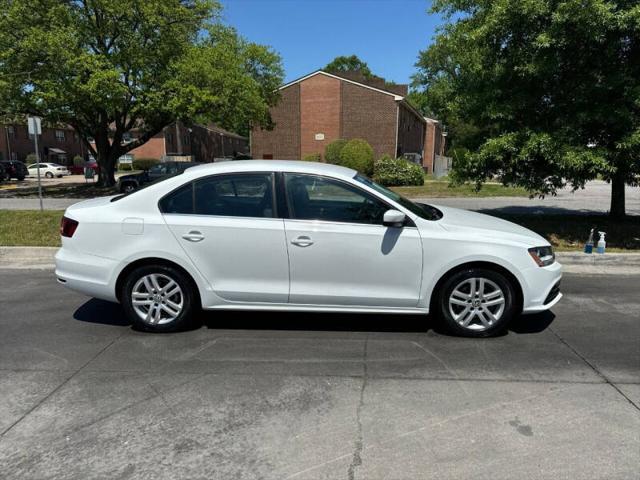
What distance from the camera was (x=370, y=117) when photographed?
36.1 m

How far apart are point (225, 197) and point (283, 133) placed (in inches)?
1348

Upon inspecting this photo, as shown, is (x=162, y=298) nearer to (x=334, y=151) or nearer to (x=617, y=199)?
(x=617, y=199)

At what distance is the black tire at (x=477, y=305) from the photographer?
4.57 m

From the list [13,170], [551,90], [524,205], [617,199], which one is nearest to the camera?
[551,90]

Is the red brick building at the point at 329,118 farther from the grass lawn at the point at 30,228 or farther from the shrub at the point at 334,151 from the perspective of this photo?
the grass lawn at the point at 30,228

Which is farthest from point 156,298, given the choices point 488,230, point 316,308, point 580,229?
point 580,229

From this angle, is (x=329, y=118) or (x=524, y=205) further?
(x=329, y=118)

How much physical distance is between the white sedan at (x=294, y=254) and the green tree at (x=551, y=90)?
4750 millimetres

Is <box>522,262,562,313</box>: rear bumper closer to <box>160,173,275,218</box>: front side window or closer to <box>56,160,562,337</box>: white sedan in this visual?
<box>56,160,562,337</box>: white sedan

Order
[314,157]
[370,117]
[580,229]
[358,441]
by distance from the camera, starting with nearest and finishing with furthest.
A: 1. [358,441]
2. [580,229]
3. [314,157]
4. [370,117]

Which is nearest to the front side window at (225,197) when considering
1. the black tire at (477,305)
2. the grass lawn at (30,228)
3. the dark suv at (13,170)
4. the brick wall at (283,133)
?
the black tire at (477,305)

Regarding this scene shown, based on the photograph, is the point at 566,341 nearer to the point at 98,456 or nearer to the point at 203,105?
the point at 98,456

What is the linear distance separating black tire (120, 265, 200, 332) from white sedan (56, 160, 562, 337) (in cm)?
1

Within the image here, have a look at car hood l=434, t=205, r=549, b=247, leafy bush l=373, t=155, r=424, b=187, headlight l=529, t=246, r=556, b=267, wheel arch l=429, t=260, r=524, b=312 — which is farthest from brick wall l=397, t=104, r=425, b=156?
wheel arch l=429, t=260, r=524, b=312
